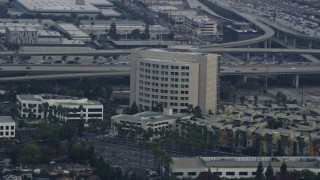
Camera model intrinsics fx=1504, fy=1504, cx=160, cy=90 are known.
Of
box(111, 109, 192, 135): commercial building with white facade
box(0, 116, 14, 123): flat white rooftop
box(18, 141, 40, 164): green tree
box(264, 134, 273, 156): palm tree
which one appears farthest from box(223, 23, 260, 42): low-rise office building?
box(18, 141, 40, 164): green tree

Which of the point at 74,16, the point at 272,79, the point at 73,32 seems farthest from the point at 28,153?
the point at 74,16

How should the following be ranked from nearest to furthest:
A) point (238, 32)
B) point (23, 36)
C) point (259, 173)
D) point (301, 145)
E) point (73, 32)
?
point (259, 173) → point (301, 145) → point (23, 36) → point (73, 32) → point (238, 32)

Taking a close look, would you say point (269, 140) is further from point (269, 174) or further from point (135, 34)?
point (135, 34)

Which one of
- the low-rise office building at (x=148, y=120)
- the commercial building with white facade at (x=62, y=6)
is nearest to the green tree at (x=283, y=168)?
the low-rise office building at (x=148, y=120)

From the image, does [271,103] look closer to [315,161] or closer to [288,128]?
[288,128]

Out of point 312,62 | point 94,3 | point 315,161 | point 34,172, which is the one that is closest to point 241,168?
point 315,161

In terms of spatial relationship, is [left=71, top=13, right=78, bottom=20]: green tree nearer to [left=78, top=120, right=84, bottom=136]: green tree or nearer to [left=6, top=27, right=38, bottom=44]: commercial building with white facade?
[left=6, top=27, right=38, bottom=44]: commercial building with white facade

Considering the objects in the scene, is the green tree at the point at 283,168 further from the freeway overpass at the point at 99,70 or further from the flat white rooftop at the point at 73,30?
the flat white rooftop at the point at 73,30
